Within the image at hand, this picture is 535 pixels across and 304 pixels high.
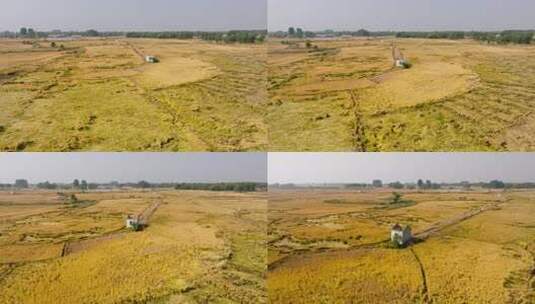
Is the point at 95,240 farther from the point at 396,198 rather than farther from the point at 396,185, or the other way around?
the point at 396,198

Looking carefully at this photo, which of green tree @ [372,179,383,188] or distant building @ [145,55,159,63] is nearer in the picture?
green tree @ [372,179,383,188]

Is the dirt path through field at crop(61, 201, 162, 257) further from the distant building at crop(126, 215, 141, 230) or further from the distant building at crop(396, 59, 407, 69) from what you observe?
the distant building at crop(396, 59, 407, 69)

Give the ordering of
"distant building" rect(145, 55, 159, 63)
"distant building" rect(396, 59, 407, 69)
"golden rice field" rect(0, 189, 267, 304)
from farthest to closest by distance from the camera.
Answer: "distant building" rect(145, 55, 159, 63) < "distant building" rect(396, 59, 407, 69) < "golden rice field" rect(0, 189, 267, 304)

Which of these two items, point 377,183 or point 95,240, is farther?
point 95,240

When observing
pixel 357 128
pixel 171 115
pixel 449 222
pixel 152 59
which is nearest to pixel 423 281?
pixel 449 222

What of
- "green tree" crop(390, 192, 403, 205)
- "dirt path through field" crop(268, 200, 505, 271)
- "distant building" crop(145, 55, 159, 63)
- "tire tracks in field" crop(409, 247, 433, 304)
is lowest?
"tire tracks in field" crop(409, 247, 433, 304)

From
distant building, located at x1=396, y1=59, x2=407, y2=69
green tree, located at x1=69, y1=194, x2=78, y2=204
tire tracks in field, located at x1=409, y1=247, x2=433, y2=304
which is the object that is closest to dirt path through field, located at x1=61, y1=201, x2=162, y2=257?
green tree, located at x1=69, y1=194, x2=78, y2=204

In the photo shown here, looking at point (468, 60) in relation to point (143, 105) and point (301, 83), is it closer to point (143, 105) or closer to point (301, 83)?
point (301, 83)
